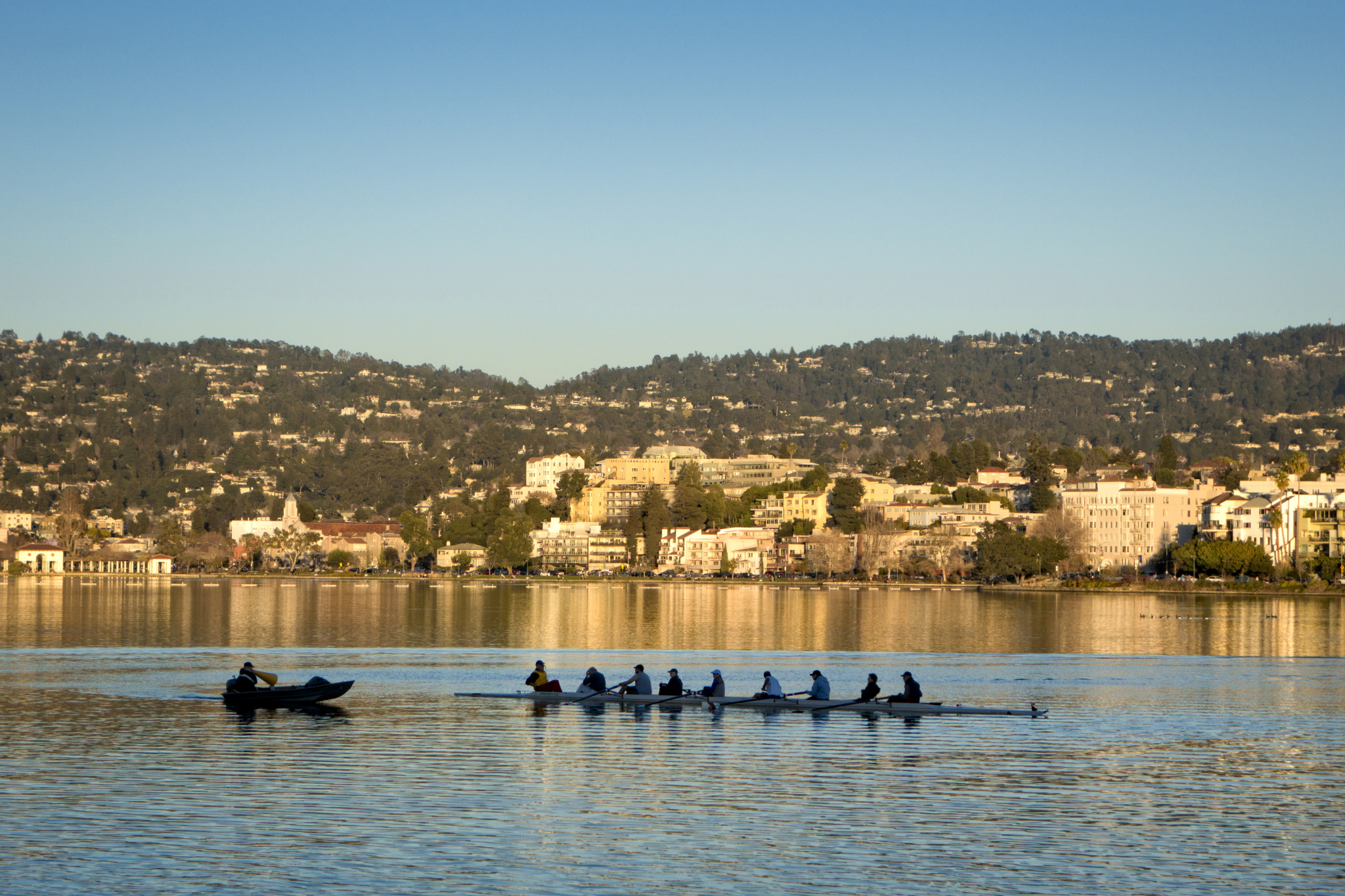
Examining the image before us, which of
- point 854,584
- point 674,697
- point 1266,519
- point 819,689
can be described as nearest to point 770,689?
point 819,689

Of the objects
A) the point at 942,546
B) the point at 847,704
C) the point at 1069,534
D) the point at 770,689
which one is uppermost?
the point at 1069,534

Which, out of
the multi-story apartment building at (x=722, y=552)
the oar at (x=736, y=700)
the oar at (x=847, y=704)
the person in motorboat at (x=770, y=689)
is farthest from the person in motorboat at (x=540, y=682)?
the multi-story apartment building at (x=722, y=552)

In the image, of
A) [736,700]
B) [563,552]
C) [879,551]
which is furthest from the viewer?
[563,552]

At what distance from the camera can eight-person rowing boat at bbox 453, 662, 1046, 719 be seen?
121ft

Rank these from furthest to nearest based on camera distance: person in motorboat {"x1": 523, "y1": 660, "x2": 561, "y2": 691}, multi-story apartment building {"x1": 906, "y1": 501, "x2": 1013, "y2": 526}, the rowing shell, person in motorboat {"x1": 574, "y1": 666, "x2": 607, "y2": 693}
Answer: multi-story apartment building {"x1": 906, "y1": 501, "x2": 1013, "y2": 526}, person in motorboat {"x1": 523, "y1": 660, "x2": 561, "y2": 691}, person in motorboat {"x1": 574, "y1": 666, "x2": 607, "y2": 693}, the rowing shell

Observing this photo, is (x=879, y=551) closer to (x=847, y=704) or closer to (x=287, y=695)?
(x=847, y=704)

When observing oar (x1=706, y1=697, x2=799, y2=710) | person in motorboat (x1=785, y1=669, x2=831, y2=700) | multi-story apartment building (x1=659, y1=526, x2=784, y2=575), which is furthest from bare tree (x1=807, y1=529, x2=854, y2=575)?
oar (x1=706, y1=697, x2=799, y2=710)

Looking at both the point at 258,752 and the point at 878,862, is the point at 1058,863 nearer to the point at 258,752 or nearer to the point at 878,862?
the point at 878,862

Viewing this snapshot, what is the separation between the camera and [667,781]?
89.4 feet

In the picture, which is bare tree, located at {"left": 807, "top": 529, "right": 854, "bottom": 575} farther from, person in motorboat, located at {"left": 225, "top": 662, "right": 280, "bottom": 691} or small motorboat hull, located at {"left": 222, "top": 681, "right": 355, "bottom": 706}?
person in motorboat, located at {"left": 225, "top": 662, "right": 280, "bottom": 691}

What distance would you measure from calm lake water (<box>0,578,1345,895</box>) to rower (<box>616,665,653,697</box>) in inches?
50.1

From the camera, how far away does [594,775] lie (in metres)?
28.0

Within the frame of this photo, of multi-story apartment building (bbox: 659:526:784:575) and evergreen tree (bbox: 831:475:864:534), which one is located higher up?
evergreen tree (bbox: 831:475:864:534)

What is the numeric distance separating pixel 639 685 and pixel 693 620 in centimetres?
4960
